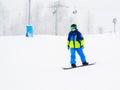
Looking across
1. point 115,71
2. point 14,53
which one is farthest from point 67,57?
point 115,71

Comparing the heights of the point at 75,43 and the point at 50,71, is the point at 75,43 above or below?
above

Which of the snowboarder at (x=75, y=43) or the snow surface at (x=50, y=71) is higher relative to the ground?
the snowboarder at (x=75, y=43)

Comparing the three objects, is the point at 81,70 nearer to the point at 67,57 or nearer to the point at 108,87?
the point at 108,87

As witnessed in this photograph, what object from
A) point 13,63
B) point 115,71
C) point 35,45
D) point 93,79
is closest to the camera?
point 93,79

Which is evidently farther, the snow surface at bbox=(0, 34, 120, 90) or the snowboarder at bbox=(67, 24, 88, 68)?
the snowboarder at bbox=(67, 24, 88, 68)

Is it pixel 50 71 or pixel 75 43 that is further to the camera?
pixel 75 43

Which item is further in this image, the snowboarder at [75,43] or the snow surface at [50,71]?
the snowboarder at [75,43]

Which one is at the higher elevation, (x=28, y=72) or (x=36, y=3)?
(x=36, y=3)

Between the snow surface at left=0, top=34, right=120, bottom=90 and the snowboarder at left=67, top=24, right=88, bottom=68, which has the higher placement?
the snowboarder at left=67, top=24, right=88, bottom=68

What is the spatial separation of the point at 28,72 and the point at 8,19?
277 ft

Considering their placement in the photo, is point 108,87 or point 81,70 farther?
point 81,70

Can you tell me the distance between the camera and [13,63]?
17.1m

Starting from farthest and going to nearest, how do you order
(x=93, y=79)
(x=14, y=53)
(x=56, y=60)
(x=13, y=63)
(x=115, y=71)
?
(x=14, y=53), (x=56, y=60), (x=13, y=63), (x=115, y=71), (x=93, y=79)

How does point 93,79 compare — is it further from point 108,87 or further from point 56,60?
point 56,60
